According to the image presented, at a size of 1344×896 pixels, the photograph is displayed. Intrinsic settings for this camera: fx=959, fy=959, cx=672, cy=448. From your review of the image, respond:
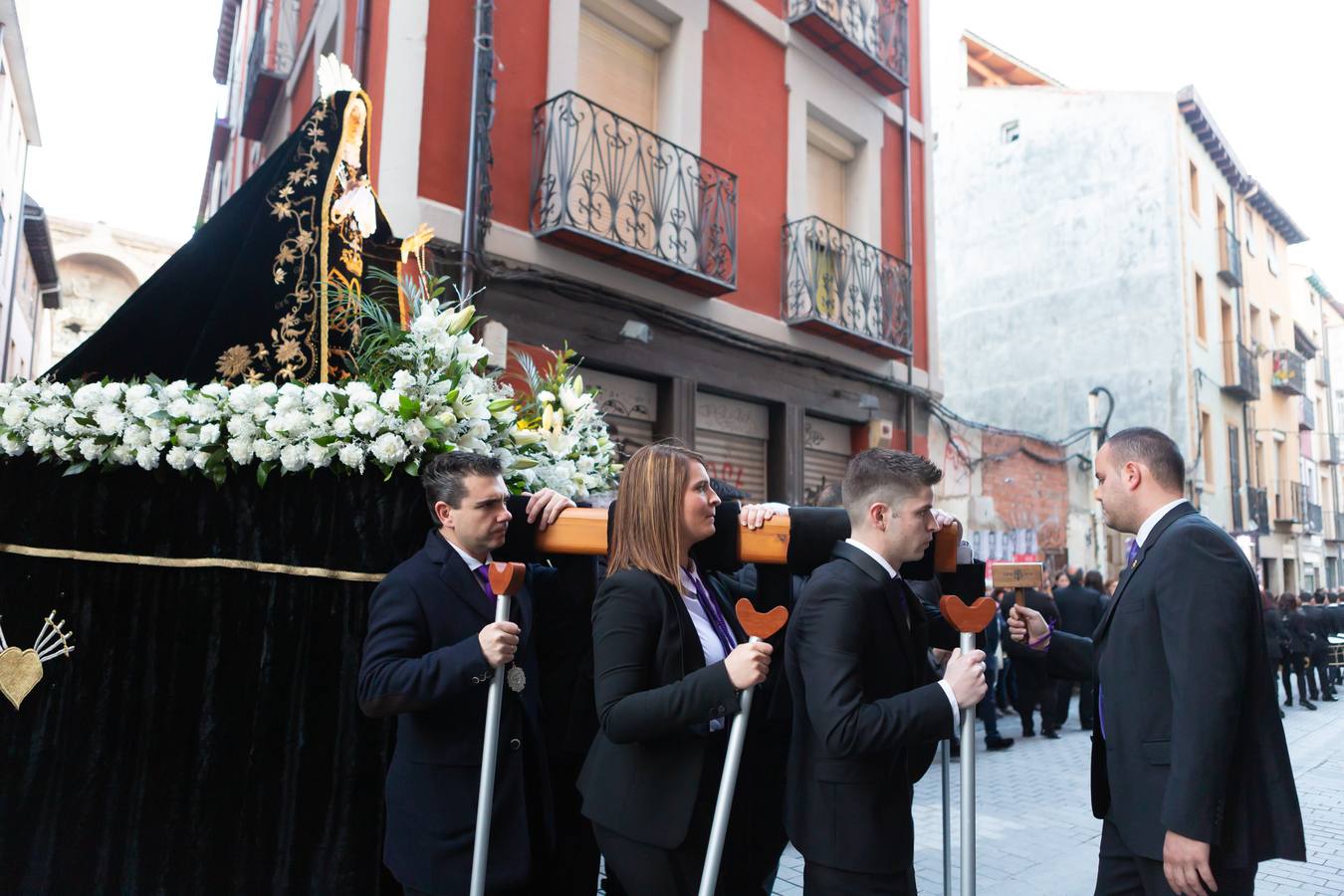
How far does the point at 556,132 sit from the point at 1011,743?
7.36 m

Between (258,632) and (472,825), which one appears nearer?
(472,825)

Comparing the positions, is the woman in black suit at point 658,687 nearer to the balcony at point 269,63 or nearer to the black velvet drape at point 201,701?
the black velvet drape at point 201,701

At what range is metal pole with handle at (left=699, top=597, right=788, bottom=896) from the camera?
7.68 feet

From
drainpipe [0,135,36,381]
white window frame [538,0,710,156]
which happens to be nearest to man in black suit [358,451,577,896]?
white window frame [538,0,710,156]

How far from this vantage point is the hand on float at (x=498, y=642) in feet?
8.63

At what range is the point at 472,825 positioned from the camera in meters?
2.75

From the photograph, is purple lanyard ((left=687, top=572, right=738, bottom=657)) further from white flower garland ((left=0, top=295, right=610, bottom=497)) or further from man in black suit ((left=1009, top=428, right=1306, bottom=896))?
man in black suit ((left=1009, top=428, right=1306, bottom=896))

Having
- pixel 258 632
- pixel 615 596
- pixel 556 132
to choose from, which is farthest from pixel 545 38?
pixel 615 596

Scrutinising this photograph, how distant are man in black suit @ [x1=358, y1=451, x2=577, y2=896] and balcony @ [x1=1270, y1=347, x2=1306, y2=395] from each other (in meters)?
29.6

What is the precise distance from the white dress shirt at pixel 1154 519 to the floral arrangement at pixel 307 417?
209 cm

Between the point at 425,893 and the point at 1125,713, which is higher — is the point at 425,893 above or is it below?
below

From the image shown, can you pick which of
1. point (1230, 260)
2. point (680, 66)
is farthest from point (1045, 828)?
point (1230, 260)

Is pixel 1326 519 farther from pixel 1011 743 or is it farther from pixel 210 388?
pixel 210 388

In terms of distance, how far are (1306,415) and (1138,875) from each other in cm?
3491
